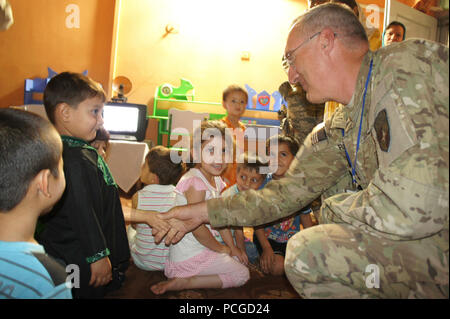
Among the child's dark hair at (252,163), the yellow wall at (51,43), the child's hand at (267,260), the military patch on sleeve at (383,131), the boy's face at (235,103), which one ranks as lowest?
the child's hand at (267,260)

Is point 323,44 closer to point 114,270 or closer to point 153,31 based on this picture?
point 114,270

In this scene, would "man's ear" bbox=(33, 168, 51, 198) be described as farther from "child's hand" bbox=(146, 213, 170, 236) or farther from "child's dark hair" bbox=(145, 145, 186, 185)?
"child's dark hair" bbox=(145, 145, 186, 185)

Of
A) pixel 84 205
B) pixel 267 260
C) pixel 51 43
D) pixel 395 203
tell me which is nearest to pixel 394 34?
pixel 267 260

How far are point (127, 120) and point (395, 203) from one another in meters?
3.67

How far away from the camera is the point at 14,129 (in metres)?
0.92

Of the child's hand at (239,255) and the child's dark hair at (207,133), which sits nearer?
the child's hand at (239,255)

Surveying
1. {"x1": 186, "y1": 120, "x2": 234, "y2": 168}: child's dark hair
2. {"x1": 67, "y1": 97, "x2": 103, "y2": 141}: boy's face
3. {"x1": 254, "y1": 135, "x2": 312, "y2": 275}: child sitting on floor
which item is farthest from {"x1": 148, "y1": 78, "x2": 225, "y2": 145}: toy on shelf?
{"x1": 67, "y1": 97, "x2": 103, "y2": 141}: boy's face

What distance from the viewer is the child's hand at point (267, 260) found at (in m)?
1.96

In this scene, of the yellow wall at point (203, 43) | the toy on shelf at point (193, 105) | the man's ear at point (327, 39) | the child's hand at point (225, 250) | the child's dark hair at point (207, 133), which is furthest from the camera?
the yellow wall at point (203, 43)

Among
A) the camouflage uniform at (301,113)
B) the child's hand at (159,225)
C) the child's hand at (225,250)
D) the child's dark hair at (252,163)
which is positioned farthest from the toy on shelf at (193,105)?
the child's hand at (159,225)

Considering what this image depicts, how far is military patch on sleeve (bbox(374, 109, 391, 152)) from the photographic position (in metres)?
0.91

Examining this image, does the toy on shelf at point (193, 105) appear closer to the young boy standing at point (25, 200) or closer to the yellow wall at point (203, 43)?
the yellow wall at point (203, 43)

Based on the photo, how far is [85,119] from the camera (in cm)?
162

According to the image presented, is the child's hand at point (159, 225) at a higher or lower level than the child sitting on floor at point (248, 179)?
lower
